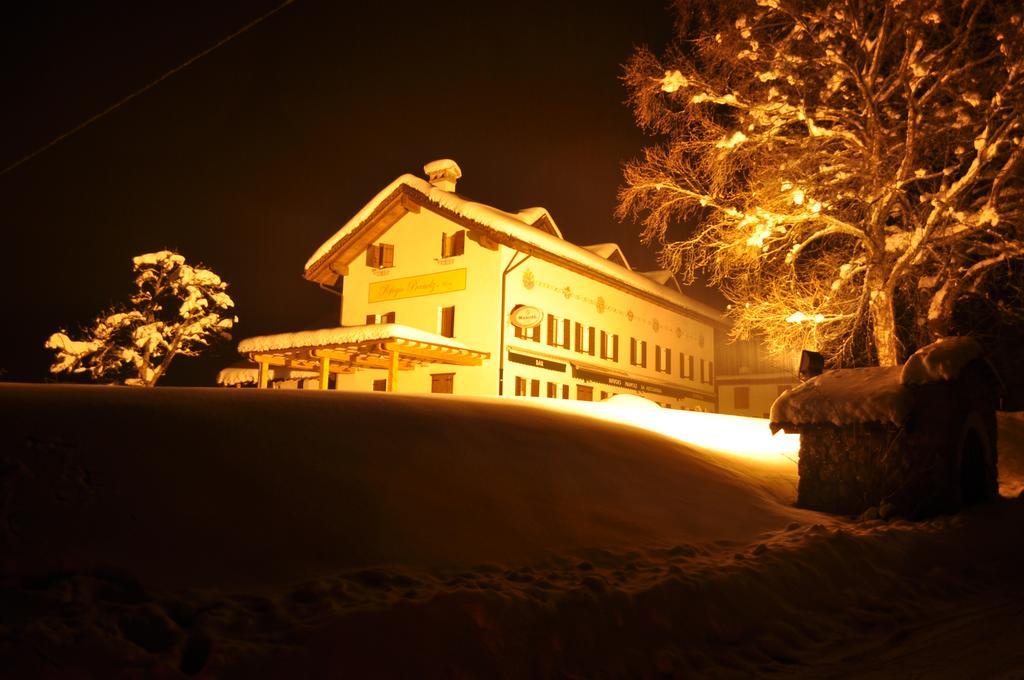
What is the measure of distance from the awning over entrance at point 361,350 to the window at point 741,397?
2146 centimetres

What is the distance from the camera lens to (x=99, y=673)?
3.15 m

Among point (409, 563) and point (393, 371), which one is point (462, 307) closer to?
point (393, 371)

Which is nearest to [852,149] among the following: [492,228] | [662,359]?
[492,228]

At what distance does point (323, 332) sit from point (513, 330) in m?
6.46

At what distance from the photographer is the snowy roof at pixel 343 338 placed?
21.4 metres

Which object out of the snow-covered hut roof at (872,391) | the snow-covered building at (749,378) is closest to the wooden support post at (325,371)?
the snow-covered hut roof at (872,391)

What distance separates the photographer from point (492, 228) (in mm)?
23234

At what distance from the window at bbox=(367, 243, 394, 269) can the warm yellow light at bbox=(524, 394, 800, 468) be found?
11.6 m

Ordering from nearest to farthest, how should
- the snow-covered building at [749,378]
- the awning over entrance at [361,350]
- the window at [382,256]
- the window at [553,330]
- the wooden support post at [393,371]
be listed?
the awning over entrance at [361,350], the wooden support post at [393,371], the window at [553,330], the window at [382,256], the snow-covered building at [749,378]

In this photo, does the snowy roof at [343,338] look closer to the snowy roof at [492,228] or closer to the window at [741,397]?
the snowy roof at [492,228]

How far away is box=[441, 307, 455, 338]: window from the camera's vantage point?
2542cm

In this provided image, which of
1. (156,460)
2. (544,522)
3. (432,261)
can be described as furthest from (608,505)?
(432,261)

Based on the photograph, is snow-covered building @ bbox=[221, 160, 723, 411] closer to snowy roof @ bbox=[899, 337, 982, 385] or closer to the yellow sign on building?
the yellow sign on building

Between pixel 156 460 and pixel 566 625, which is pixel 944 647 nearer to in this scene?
pixel 566 625
